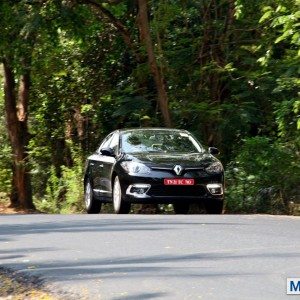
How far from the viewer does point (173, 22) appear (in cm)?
2895

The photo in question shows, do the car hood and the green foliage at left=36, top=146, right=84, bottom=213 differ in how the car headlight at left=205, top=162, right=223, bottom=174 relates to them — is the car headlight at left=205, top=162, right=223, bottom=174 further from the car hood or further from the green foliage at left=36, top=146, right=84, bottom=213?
the green foliage at left=36, top=146, right=84, bottom=213

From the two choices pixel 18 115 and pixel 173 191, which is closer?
pixel 173 191

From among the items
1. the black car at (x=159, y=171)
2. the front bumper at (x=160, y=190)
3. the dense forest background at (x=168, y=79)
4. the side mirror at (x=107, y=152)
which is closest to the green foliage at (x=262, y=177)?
the dense forest background at (x=168, y=79)

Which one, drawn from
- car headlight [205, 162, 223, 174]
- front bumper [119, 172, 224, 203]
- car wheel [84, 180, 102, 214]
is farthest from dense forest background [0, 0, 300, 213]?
car wheel [84, 180, 102, 214]

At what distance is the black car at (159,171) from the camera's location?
762 inches

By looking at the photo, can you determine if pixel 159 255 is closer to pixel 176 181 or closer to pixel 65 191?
pixel 176 181

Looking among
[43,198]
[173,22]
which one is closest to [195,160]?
[173,22]

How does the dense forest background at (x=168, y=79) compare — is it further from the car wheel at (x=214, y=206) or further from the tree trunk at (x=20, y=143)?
the car wheel at (x=214, y=206)

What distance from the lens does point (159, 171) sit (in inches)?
762

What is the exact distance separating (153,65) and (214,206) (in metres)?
7.23

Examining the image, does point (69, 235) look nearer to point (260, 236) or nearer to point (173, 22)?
point (260, 236)

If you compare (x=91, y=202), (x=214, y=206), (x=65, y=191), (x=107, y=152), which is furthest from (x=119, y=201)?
(x=65, y=191)

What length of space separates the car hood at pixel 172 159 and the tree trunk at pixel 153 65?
20.7 ft

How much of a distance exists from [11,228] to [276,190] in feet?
27.5
